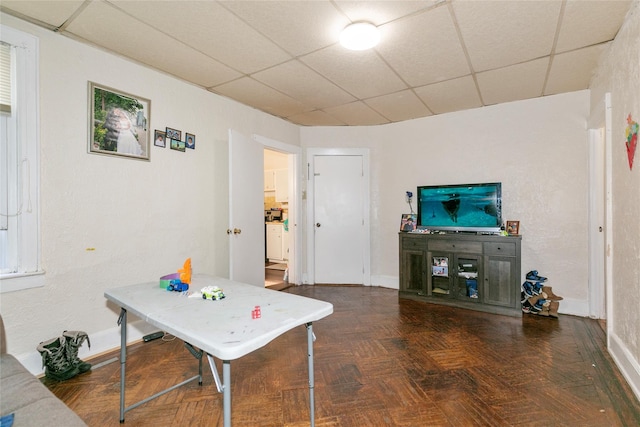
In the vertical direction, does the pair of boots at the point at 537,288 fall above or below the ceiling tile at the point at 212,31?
below

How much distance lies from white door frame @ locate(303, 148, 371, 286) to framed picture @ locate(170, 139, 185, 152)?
6.95 feet

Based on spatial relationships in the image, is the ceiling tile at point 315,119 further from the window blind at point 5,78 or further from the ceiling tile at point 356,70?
the window blind at point 5,78

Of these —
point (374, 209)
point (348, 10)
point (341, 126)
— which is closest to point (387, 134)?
point (341, 126)

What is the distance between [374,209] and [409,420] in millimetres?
3366

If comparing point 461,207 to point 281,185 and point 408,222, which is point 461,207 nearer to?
point 408,222

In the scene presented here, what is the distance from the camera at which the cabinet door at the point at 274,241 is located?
6.96 metres

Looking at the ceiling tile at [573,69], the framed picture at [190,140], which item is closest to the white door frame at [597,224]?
the ceiling tile at [573,69]

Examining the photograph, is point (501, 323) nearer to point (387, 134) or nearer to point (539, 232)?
point (539, 232)

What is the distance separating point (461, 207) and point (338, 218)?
1800 mm

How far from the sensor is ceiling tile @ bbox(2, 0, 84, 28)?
198cm

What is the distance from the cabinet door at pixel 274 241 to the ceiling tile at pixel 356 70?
13.6 feet

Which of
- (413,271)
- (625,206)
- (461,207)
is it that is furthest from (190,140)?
(625,206)

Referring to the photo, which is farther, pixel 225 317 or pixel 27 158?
pixel 27 158

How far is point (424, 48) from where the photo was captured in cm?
253
